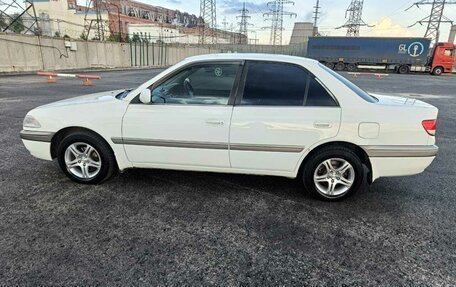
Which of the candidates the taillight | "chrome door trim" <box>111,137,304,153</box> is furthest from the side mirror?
the taillight

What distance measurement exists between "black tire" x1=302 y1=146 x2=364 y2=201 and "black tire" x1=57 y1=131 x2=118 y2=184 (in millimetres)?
2285

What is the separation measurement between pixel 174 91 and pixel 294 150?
5.00ft

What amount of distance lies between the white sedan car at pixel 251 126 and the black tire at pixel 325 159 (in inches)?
0.4

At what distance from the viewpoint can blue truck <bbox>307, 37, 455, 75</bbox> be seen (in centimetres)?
3303

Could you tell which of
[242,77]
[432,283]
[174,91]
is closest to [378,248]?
[432,283]

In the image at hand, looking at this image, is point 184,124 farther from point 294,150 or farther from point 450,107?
point 450,107

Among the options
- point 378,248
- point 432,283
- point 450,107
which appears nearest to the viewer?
point 432,283

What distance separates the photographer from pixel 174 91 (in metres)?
3.52

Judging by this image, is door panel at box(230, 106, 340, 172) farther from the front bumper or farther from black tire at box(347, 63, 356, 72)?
black tire at box(347, 63, 356, 72)

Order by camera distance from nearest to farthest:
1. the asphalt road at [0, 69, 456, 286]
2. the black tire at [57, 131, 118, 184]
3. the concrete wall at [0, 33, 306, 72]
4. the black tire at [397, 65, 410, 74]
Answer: the asphalt road at [0, 69, 456, 286] → the black tire at [57, 131, 118, 184] → the concrete wall at [0, 33, 306, 72] → the black tire at [397, 65, 410, 74]

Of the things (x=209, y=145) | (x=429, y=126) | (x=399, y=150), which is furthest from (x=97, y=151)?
(x=429, y=126)

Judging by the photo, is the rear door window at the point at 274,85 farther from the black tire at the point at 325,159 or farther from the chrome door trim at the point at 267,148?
the black tire at the point at 325,159

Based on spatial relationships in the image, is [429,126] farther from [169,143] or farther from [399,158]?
[169,143]

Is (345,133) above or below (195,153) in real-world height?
above
